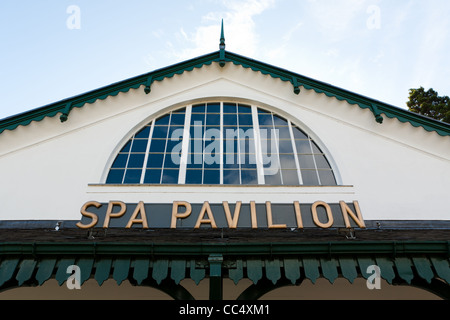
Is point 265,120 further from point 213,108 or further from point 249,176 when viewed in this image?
point 249,176

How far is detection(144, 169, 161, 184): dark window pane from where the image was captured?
27.5 ft

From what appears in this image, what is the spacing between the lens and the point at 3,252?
5.23 meters

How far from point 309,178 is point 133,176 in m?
4.29

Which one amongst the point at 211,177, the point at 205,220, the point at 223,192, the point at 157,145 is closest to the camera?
the point at 205,220

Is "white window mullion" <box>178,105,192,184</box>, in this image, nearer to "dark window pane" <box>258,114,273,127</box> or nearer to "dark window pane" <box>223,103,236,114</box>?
"dark window pane" <box>223,103,236,114</box>

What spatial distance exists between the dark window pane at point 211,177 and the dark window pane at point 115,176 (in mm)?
2043

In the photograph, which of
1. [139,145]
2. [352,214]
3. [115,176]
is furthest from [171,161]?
[352,214]

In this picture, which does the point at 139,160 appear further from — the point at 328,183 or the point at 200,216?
the point at 328,183

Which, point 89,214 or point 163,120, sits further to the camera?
point 163,120

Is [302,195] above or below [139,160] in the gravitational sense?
below

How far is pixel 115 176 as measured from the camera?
8461mm

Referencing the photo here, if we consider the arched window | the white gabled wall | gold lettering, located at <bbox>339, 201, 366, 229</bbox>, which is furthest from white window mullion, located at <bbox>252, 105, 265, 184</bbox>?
gold lettering, located at <bbox>339, 201, 366, 229</bbox>
